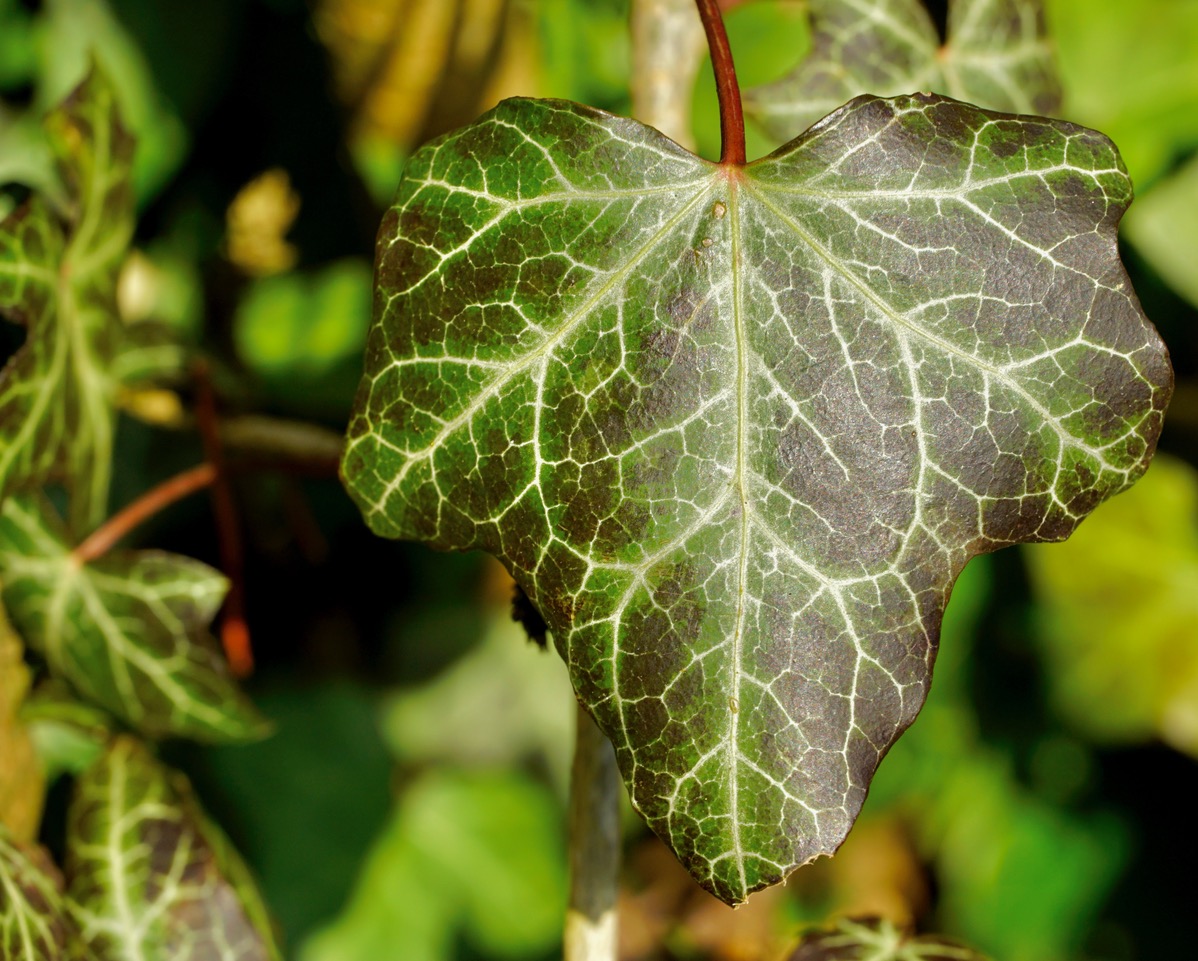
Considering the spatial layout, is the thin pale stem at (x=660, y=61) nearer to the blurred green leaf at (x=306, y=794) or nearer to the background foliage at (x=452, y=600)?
the background foliage at (x=452, y=600)

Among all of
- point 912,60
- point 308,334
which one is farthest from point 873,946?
point 308,334

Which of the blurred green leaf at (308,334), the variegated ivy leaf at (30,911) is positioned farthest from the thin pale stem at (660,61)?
the variegated ivy leaf at (30,911)

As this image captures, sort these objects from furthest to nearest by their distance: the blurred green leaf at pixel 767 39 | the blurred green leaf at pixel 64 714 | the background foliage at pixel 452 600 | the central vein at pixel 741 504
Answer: the background foliage at pixel 452 600 < the blurred green leaf at pixel 767 39 < the blurred green leaf at pixel 64 714 < the central vein at pixel 741 504

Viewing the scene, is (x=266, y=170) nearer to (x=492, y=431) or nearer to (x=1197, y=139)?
(x=492, y=431)

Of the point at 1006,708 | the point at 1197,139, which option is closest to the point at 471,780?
the point at 1006,708

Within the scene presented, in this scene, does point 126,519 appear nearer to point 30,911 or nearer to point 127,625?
point 127,625

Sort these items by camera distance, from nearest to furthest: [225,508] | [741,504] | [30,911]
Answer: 1. [741,504]
2. [30,911]
3. [225,508]
